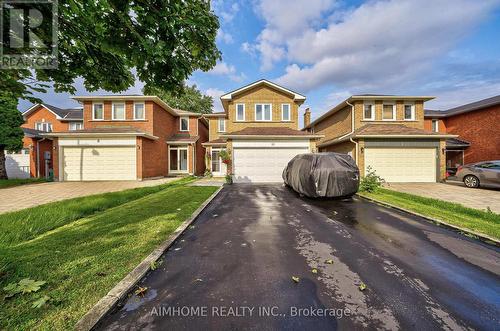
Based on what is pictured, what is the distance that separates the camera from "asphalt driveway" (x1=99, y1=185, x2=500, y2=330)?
206 cm

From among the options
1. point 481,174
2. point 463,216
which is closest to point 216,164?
point 463,216

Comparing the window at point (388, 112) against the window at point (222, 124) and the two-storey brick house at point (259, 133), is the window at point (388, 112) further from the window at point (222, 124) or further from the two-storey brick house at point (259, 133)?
the window at point (222, 124)

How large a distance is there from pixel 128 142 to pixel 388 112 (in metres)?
20.0

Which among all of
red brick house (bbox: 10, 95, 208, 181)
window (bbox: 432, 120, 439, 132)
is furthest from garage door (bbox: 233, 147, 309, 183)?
window (bbox: 432, 120, 439, 132)

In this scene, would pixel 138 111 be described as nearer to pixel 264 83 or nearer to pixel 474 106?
pixel 264 83

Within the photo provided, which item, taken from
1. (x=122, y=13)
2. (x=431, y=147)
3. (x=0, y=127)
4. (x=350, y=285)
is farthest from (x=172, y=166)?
(x=431, y=147)

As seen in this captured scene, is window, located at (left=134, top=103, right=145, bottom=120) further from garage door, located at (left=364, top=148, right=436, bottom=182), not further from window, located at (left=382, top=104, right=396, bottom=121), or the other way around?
window, located at (left=382, top=104, right=396, bottom=121)

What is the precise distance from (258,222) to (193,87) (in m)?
37.4

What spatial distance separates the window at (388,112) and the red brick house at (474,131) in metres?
6.38

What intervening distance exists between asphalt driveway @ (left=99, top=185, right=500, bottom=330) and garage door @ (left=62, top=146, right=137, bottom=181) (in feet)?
41.3

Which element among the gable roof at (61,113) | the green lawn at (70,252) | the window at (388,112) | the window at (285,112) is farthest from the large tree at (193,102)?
the green lawn at (70,252)

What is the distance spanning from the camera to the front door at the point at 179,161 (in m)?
19.6

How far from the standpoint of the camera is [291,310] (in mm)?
2191

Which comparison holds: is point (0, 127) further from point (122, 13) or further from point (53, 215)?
point (122, 13)
